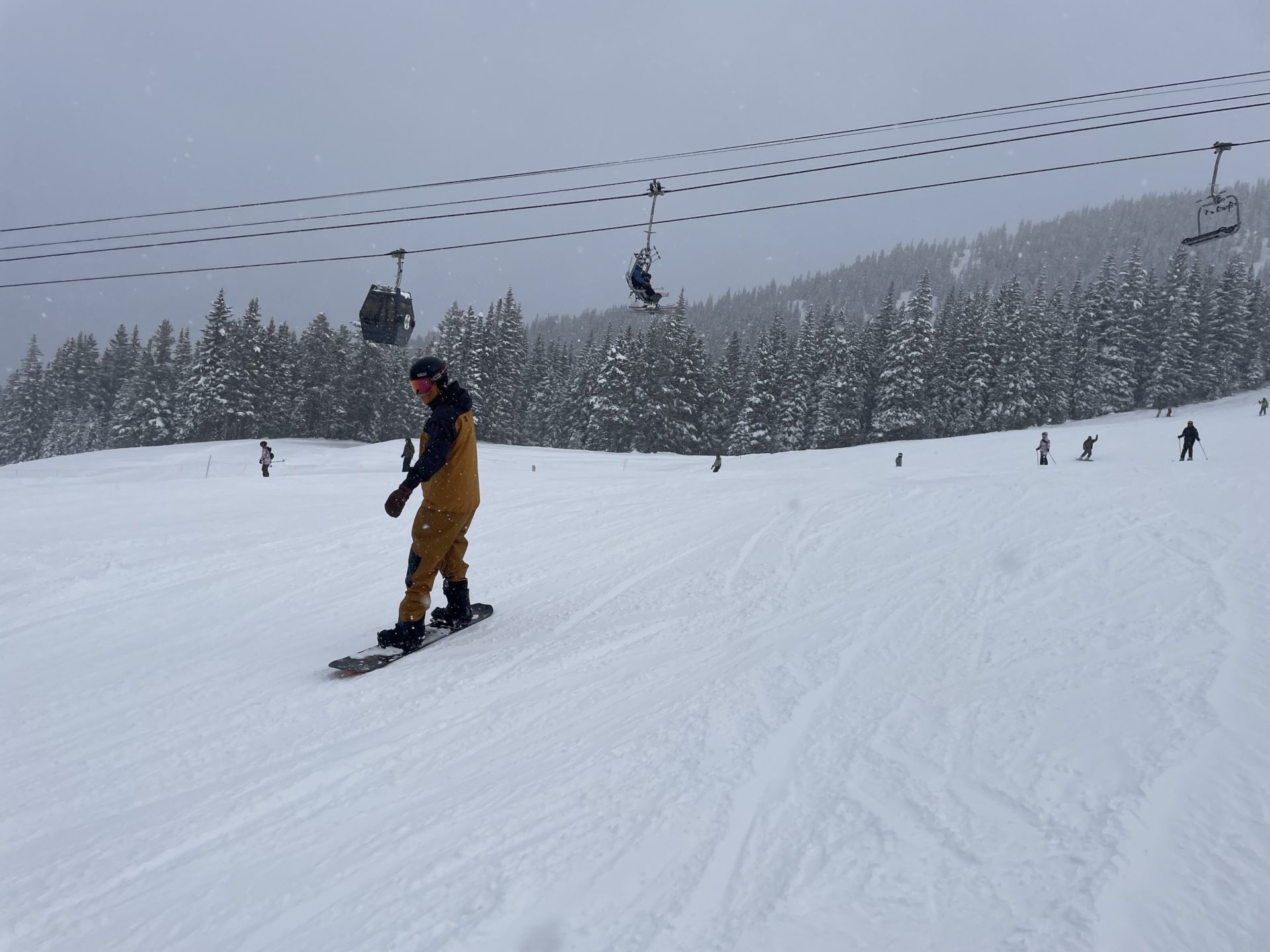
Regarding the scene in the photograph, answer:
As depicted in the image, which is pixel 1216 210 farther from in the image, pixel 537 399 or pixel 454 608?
pixel 537 399

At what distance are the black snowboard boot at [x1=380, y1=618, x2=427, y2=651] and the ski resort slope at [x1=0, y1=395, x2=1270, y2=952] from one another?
0.26 m

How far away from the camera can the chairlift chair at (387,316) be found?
19688 millimetres

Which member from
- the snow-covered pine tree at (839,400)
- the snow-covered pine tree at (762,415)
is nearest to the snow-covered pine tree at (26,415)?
the snow-covered pine tree at (762,415)

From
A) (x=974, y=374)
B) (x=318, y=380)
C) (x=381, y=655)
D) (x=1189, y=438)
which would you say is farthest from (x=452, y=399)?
(x=318, y=380)

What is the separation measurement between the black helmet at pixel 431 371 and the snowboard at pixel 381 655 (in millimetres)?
1904

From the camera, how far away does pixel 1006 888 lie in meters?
2.09

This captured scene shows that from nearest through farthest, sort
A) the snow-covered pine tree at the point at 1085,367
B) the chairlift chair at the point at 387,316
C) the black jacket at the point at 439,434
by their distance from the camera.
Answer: the black jacket at the point at 439,434, the chairlift chair at the point at 387,316, the snow-covered pine tree at the point at 1085,367

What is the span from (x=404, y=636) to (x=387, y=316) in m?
16.7

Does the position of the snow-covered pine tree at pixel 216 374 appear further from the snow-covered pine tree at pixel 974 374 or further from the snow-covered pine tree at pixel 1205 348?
the snow-covered pine tree at pixel 1205 348

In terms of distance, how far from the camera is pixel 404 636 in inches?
199

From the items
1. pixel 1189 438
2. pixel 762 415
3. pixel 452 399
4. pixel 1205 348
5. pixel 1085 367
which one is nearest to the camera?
pixel 452 399

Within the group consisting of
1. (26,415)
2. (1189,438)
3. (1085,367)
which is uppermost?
(1085,367)

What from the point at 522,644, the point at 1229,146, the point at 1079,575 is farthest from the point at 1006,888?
the point at 1229,146

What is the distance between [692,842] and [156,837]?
2.05m
